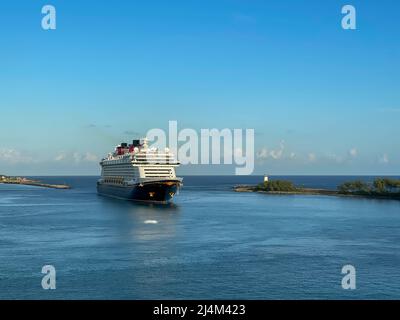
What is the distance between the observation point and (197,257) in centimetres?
3316

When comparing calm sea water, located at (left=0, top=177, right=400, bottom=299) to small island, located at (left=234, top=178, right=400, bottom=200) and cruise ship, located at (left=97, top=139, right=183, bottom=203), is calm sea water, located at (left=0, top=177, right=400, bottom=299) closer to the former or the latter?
cruise ship, located at (left=97, top=139, right=183, bottom=203)

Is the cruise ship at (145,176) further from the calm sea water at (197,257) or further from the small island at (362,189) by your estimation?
the small island at (362,189)

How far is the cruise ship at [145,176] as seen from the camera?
78.9 meters

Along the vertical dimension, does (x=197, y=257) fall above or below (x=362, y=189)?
above

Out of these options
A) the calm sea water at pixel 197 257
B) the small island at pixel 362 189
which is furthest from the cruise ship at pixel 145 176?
the small island at pixel 362 189

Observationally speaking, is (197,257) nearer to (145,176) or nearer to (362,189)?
(145,176)

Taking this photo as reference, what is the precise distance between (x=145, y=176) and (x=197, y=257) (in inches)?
1979

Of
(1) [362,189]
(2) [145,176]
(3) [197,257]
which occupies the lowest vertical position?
(1) [362,189]

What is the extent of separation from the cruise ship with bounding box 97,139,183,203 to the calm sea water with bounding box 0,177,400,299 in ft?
71.5

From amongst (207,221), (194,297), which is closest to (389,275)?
(194,297)

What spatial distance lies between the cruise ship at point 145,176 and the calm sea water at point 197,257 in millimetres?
21802

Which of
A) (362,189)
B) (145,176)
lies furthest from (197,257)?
(362,189)

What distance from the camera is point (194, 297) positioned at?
23953 mm

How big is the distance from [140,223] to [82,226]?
6075 millimetres
